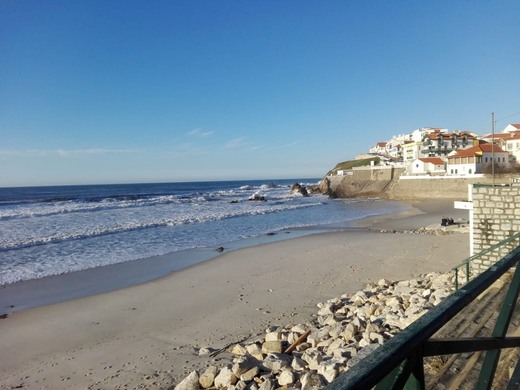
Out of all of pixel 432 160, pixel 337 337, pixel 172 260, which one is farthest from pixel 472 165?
pixel 337 337

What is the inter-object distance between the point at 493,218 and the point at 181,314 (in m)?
8.40

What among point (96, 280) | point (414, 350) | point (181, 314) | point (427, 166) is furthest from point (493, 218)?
point (427, 166)

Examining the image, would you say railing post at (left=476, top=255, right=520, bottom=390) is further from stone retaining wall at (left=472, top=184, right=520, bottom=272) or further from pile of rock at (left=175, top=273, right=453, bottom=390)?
stone retaining wall at (left=472, top=184, right=520, bottom=272)

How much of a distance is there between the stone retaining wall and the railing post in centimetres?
823

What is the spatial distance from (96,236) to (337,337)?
61.1 feet

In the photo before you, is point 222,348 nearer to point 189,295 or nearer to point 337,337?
point 337,337

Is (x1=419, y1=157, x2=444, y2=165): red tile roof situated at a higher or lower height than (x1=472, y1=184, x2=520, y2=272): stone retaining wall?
higher

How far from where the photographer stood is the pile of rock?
5.26m

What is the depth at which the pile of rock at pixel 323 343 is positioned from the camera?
207 inches

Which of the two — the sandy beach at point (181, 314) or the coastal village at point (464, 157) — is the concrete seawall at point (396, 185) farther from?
the sandy beach at point (181, 314)

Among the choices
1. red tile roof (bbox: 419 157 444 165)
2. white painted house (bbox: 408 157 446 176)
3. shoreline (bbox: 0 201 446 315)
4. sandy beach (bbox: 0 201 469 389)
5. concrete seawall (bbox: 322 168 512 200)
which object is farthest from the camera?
red tile roof (bbox: 419 157 444 165)

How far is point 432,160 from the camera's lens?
53188 millimetres

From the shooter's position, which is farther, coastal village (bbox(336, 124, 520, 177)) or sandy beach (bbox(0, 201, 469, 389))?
coastal village (bbox(336, 124, 520, 177))

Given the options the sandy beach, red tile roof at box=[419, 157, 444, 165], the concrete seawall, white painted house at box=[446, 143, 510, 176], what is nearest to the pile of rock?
the sandy beach
